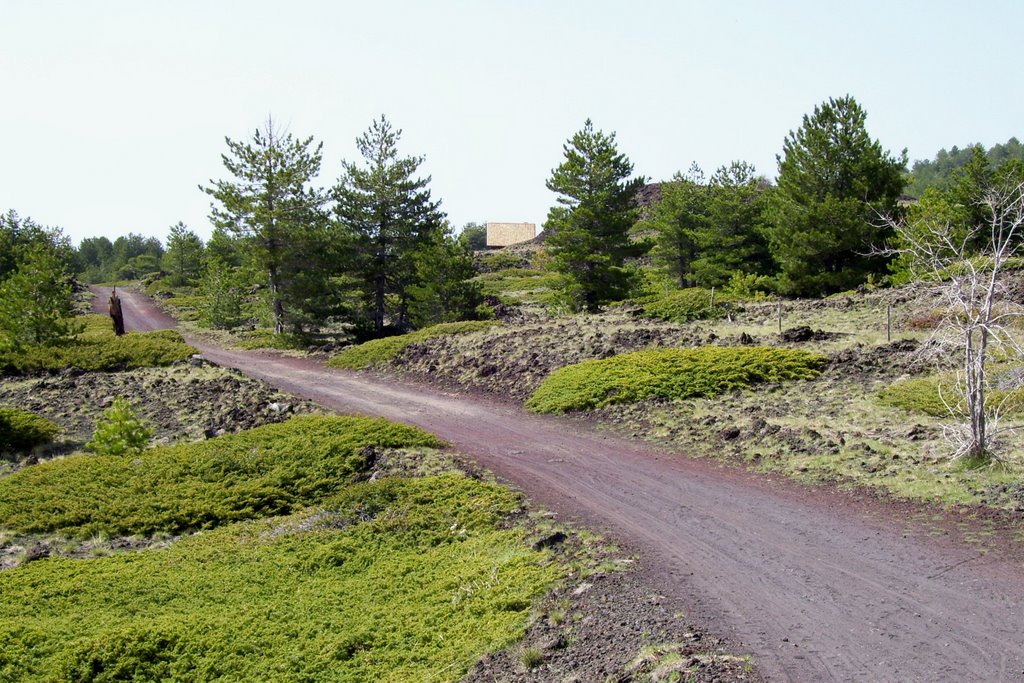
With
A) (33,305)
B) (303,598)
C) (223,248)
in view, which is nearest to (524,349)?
(303,598)

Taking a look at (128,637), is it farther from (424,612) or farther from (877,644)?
(877,644)

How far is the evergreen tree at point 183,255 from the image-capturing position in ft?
267

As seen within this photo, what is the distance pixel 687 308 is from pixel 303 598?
862 inches

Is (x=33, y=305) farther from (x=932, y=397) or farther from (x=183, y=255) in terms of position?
(x=183, y=255)

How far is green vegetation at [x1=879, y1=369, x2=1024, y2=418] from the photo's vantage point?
42.5ft

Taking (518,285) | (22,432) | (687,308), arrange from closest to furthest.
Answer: (22,432) < (687,308) < (518,285)

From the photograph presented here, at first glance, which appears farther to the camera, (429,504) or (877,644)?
(429,504)

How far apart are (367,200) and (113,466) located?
78.0 ft

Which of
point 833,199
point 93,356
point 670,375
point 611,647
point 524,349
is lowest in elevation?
point 611,647

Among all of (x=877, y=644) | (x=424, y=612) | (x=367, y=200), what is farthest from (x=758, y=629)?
(x=367, y=200)

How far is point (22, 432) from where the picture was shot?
16.0m

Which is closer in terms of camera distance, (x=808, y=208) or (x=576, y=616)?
(x=576, y=616)

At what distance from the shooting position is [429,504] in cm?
1091

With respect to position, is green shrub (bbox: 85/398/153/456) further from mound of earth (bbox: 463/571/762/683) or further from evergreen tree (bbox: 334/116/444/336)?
evergreen tree (bbox: 334/116/444/336)
